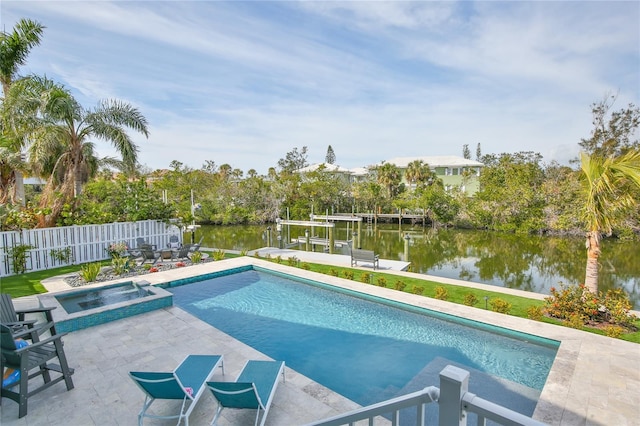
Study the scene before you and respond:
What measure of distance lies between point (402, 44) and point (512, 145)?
3165 centimetres

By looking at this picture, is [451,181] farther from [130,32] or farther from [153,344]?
[153,344]

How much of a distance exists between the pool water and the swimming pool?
1087 millimetres

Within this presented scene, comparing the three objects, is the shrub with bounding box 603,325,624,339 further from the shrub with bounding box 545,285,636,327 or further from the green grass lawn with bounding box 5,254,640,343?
the shrub with bounding box 545,285,636,327

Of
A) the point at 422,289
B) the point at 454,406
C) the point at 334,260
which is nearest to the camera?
the point at 454,406

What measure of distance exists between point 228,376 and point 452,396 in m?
4.33

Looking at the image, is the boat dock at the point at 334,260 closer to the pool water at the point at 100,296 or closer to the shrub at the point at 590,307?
the shrub at the point at 590,307

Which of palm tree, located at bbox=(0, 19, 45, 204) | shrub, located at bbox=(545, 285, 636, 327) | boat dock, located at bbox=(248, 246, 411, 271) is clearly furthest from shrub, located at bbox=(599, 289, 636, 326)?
palm tree, located at bbox=(0, 19, 45, 204)

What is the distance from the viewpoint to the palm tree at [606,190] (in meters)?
6.91

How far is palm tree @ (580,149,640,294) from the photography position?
6.91 m

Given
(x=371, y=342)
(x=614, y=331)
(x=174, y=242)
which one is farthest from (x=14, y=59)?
(x=614, y=331)

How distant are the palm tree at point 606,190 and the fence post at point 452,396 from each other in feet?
25.0

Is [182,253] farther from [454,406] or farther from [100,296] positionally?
[454,406]

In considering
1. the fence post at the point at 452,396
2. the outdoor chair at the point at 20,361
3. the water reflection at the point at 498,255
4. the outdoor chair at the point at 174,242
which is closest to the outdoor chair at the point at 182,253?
the outdoor chair at the point at 174,242

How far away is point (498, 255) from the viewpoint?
18375mm
